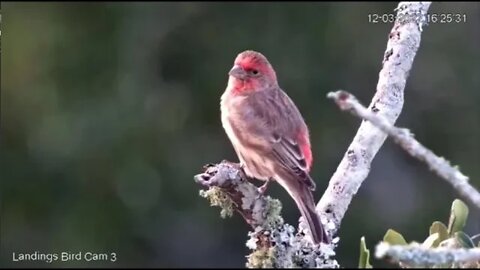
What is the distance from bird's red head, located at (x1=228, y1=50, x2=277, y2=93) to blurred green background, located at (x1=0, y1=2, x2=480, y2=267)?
491 cm

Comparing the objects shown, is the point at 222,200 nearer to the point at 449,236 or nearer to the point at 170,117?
the point at 449,236

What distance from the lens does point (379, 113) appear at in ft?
14.7

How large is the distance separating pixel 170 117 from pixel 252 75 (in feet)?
18.9

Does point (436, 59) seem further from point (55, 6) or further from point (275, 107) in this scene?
point (275, 107)

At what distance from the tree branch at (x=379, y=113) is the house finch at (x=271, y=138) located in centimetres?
10

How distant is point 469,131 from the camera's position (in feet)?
37.8

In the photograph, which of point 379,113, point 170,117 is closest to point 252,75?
point 379,113

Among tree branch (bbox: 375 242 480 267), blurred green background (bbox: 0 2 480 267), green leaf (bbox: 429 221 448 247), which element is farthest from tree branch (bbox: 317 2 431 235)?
blurred green background (bbox: 0 2 480 267)

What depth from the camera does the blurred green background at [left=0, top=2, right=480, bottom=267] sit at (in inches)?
414

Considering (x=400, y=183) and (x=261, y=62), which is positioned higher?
(x=261, y=62)

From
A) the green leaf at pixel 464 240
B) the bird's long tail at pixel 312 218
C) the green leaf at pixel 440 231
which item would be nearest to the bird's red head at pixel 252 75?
the bird's long tail at pixel 312 218

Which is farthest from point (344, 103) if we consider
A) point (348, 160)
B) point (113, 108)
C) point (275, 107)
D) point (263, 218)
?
point (113, 108)

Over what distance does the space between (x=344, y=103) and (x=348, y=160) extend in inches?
54.5

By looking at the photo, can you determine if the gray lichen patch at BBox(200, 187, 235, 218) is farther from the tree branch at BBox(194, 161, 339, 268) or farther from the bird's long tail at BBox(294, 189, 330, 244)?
the bird's long tail at BBox(294, 189, 330, 244)
